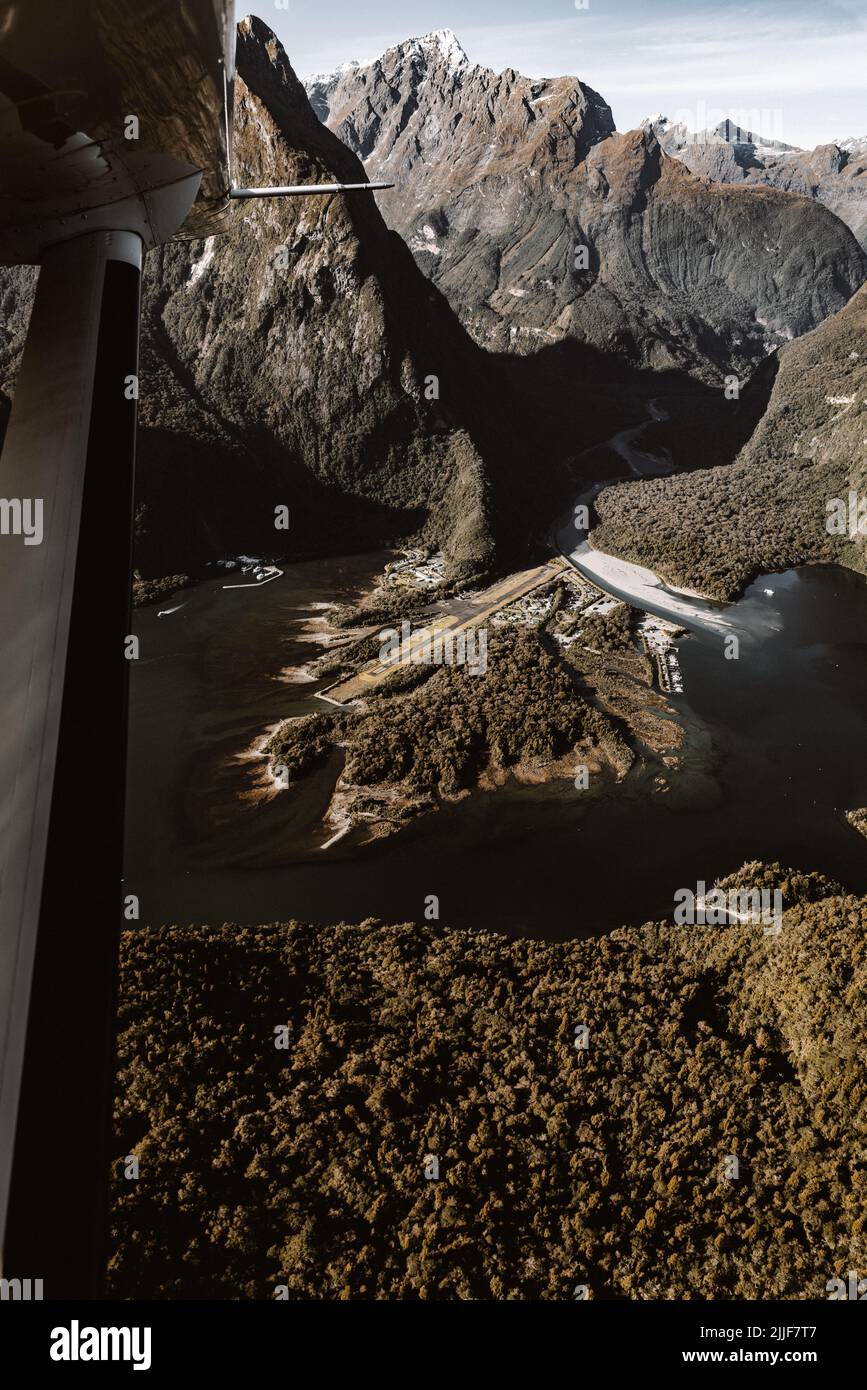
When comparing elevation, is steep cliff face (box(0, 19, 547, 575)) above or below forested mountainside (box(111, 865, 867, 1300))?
above

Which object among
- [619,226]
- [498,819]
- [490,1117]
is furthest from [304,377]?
[619,226]

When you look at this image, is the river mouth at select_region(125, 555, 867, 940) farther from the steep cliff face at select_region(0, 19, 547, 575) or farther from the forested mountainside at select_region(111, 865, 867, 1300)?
the steep cliff face at select_region(0, 19, 547, 575)

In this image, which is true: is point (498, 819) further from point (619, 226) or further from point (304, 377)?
point (619, 226)

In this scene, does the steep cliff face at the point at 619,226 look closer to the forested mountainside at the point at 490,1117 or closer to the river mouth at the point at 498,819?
the river mouth at the point at 498,819

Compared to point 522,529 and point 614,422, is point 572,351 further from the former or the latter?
point 522,529

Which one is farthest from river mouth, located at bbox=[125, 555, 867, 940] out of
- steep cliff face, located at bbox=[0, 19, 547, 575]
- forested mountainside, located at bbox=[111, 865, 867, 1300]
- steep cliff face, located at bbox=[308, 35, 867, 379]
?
steep cliff face, located at bbox=[308, 35, 867, 379]

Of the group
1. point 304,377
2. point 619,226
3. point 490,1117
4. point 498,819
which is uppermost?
point 619,226

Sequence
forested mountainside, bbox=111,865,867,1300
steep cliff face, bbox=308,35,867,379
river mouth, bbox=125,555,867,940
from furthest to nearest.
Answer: steep cliff face, bbox=308,35,867,379 < river mouth, bbox=125,555,867,940 < forested mountainside, bbox=111,865,867,1300

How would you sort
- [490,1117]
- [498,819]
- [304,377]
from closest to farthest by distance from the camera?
[490,1117] < [498,819] < [304,377]

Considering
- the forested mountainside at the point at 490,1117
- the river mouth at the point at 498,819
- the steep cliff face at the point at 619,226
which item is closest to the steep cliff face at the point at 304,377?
the river mouth at the point at 498,819
